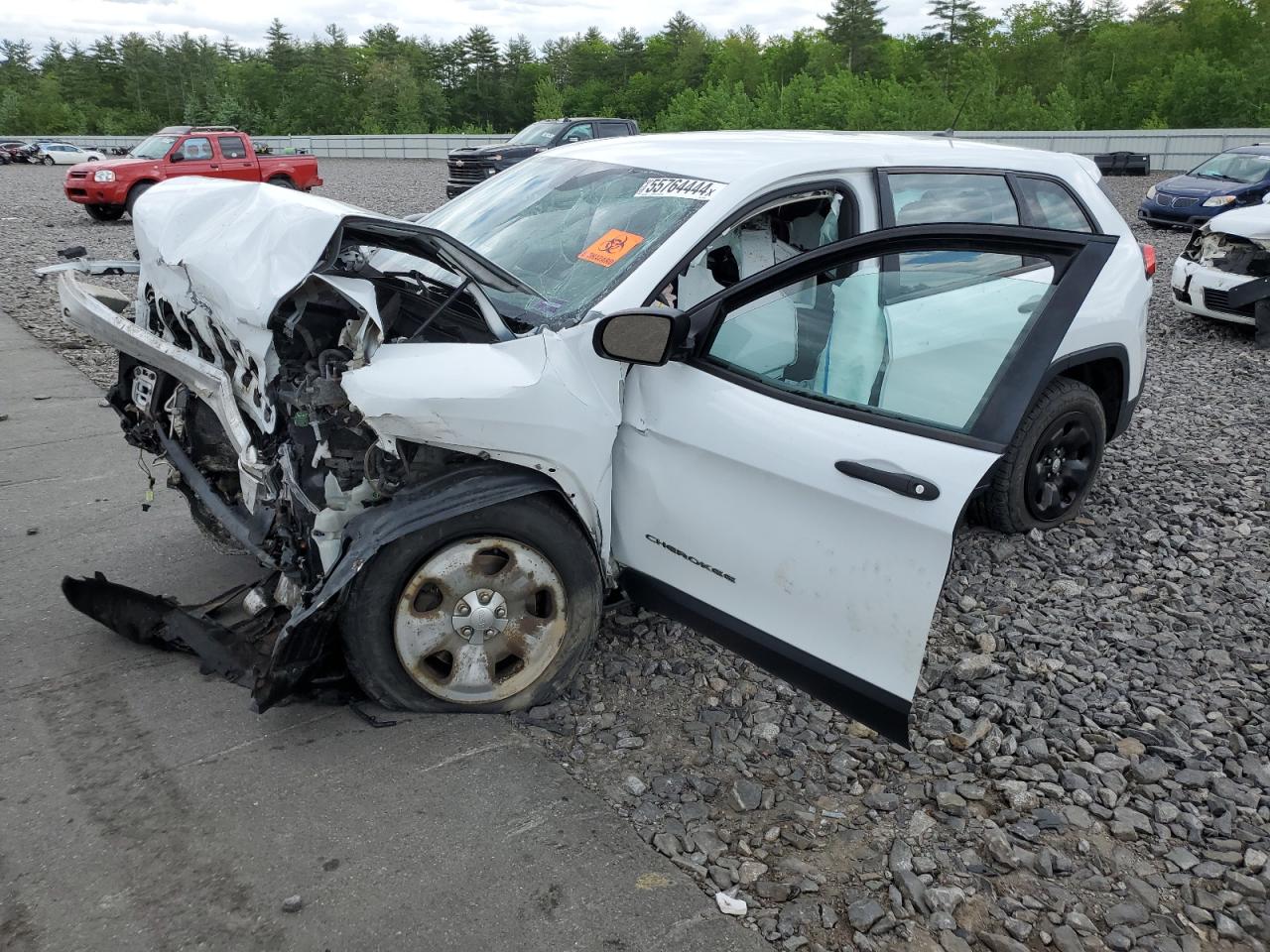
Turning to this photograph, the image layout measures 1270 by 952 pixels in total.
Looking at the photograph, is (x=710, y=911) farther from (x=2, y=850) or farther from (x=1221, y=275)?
(x=1221, y=275)

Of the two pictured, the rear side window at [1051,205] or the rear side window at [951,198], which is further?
the rear side window at [1051,205]

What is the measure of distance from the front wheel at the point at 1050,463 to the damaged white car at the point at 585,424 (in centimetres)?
162

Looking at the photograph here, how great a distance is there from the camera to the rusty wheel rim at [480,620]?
3.06 meters

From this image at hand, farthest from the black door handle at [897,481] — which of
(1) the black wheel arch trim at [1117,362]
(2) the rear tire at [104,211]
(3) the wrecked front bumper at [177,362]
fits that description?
(2) the rear tire at [104,211]

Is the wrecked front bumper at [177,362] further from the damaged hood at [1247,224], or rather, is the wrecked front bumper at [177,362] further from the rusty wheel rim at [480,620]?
the damaged hood at [1247,224]

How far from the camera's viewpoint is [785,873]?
104 inches

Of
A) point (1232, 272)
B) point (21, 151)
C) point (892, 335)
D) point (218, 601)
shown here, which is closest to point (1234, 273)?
point (1232, 272)

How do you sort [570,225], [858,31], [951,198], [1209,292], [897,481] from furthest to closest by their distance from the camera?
[858,31]
[1209,292]
[951,198]
[570,225]
[897,481]

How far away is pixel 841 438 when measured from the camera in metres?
2.77

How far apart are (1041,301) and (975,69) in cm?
5690

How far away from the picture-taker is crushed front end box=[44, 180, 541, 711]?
9.77 ft

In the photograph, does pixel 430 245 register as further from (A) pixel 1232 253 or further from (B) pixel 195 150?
(B) pixel 195 150

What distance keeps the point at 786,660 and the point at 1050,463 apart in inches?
90.9

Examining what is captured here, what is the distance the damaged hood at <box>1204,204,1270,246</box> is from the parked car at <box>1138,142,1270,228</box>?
7.87 metres
